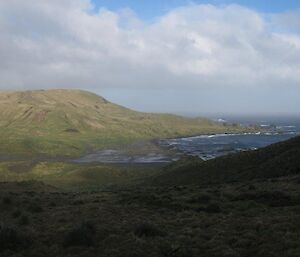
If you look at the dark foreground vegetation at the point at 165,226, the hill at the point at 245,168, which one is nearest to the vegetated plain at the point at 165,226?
the dark foreground vegetation at the point at 165,226

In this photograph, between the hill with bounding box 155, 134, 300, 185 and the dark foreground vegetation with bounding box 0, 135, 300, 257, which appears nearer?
the dark foreground vegetation with bounding box 0, 135, 300, 257

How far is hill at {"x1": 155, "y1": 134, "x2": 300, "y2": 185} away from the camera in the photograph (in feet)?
160

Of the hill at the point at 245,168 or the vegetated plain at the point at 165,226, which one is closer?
the vegetated plain at the point at 165,226

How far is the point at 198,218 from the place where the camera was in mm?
21391

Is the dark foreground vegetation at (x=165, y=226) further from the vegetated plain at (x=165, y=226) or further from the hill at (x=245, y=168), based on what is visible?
the hill at (x=245, y=168)

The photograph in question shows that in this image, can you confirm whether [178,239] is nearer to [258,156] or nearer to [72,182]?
[258,156]

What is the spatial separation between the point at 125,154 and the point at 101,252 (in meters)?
160

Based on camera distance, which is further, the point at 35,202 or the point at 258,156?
the point at 258,156

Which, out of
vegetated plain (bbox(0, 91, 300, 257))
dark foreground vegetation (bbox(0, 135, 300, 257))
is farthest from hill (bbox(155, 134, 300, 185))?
dark foreground vegetation (bbox(0, 135, 300, 257))

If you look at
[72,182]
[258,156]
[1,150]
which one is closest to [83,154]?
[1,150]

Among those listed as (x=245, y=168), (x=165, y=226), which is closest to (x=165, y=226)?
(x=165, y=226)

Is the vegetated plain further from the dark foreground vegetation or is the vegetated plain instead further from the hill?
A: the hill

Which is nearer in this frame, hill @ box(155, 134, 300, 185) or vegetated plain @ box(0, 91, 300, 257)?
vegetated plain @ box(0, 91, 300, 257)

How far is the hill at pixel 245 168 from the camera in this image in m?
48.7
